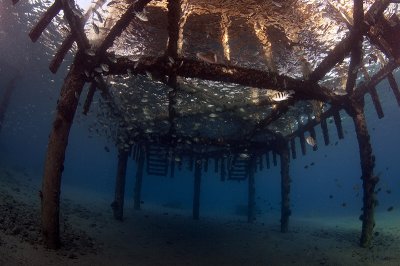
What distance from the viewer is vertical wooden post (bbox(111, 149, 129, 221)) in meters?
13.8

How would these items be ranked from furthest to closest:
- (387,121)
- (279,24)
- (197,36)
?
(387,121) → (197,36) → (279,24)

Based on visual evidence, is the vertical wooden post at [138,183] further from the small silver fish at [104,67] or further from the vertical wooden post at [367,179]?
the vertical wooden post at [367,179]

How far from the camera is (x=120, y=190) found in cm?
1434

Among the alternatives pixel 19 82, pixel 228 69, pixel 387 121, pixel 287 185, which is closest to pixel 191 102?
pixel 287 185

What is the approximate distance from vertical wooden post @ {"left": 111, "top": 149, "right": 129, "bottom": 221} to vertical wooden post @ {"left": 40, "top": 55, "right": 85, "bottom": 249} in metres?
7.87

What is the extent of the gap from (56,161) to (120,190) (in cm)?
852

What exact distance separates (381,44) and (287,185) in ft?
34.1

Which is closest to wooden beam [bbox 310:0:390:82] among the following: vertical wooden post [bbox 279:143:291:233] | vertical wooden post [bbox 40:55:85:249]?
vertical wooden post [bbox 40:55:85:249]

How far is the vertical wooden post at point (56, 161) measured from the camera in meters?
6.03

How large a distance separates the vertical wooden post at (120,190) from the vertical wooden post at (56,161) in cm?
787

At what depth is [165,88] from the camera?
621 inches

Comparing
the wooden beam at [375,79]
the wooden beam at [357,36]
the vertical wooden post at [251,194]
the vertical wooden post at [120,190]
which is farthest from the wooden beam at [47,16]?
the vertical wooden post at [251,194]

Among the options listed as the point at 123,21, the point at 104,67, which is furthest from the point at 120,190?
the point at 123,21

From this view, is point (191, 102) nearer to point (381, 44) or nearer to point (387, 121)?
→ point (381, 44)
